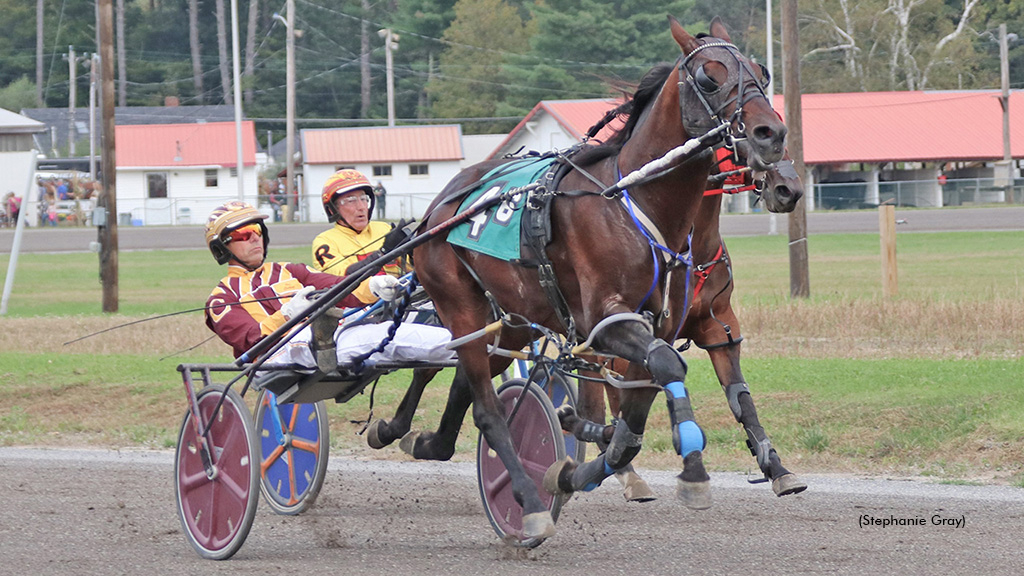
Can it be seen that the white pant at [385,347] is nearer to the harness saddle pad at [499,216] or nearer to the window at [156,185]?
the harness saddle pad at [499,216]

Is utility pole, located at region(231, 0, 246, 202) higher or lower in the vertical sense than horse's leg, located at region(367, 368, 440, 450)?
higher

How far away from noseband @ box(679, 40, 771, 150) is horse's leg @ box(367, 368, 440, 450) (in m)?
2.36

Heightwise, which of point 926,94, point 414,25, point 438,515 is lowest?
point 438,515

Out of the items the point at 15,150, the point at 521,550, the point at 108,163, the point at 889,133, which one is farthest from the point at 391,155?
the point at 521,550

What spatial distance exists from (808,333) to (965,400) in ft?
14.4

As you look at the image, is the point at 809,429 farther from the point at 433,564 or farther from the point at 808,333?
the point at 808,333

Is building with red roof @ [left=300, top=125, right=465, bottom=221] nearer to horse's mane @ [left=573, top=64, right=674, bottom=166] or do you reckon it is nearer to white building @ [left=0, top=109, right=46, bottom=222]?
white building @ [left=0, top=109, right=46, bottom=222]

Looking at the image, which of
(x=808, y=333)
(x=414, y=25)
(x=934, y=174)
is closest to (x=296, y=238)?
(x=808, y=333)

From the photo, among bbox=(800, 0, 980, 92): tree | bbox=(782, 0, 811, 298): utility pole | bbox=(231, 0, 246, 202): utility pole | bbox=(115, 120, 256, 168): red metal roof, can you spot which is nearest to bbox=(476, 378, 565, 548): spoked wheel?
bbox=(782, 0, 811, 298): utility pole

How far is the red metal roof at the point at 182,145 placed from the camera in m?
51.0

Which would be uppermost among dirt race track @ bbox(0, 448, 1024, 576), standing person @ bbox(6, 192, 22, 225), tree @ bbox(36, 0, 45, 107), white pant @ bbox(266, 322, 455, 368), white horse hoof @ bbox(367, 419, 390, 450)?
tree @ bbox(36, 0, 45, 107)

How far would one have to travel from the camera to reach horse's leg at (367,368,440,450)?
652 centimetres

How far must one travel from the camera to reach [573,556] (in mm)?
5273

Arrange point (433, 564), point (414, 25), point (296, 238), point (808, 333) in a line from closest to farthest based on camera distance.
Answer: point (433, 564)
point (808, 333)
point (296, 238)
point (414, 25)
